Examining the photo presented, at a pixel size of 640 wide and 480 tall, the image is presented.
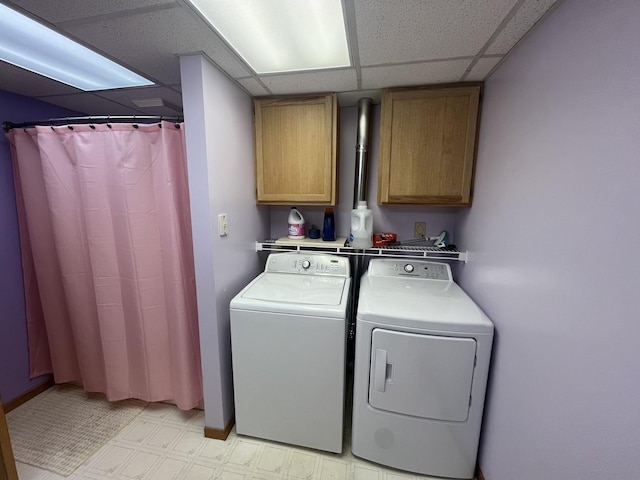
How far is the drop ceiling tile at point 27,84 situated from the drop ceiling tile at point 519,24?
2.54 meters

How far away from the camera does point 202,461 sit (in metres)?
1.47

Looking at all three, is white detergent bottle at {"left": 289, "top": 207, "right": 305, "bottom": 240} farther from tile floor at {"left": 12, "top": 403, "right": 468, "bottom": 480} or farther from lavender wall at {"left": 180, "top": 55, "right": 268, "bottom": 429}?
tile floor at {"left": 12, "top": 403, "right": 468, "bottom": 480}

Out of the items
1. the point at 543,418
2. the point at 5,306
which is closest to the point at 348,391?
the point at 543,418

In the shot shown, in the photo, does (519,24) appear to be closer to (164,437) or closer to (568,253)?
(568,253)

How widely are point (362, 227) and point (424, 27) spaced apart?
116 centimetres

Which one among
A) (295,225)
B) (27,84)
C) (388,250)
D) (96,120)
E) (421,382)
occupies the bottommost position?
(421,382)

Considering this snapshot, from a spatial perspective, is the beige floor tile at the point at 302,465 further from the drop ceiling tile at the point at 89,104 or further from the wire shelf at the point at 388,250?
the drop ceiling tile at the point at 89,104

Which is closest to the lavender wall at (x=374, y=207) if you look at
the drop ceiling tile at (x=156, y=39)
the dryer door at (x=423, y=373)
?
the drop ceiling tile at (x=156, y=39)

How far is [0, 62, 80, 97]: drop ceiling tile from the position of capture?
4.78 feet

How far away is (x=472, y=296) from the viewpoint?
159cm

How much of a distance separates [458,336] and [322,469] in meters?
1.10

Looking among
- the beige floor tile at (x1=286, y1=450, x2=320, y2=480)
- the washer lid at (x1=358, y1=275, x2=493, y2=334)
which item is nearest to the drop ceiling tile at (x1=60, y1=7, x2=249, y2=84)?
the washer lid at (x1=358, y1=275, x2=493, y2=334)

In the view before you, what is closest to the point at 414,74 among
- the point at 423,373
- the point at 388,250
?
the point at 388,250

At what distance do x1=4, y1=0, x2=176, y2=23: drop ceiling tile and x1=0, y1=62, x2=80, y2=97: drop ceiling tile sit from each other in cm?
74
